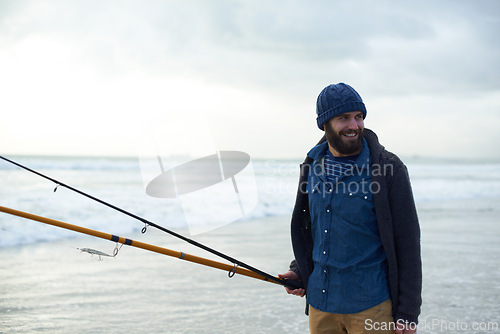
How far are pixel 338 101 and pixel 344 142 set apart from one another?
175mm

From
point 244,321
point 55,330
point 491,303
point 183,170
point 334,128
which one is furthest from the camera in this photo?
point 183,170

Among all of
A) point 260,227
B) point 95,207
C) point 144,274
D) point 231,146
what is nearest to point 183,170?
point 231,146

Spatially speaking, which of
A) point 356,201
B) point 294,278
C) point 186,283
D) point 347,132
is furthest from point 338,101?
point 186,283

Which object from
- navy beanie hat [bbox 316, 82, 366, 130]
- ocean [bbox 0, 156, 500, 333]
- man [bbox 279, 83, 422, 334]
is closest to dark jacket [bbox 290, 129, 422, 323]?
man [bbox 279, 83, 422, 334]

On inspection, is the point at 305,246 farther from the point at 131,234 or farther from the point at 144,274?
the point at 131,234

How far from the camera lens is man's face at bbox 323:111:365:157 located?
6.46 ft

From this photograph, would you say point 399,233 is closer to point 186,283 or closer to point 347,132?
point 347,132

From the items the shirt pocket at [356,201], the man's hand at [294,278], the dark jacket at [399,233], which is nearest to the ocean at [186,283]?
the man's hand at [294,278]

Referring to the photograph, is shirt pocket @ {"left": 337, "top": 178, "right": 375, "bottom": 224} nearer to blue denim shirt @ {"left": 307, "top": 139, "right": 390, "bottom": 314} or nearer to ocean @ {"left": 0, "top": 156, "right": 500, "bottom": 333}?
blue denim shirt @ {"left": 307, "top": 139, "right": 390, "bottom": 314}

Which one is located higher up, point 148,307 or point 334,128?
point 334,128

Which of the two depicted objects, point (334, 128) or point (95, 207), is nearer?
point (334, 128)

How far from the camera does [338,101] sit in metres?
Result: 1.98

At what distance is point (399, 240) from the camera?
186 centimetres

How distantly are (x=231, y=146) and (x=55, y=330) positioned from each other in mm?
21285
